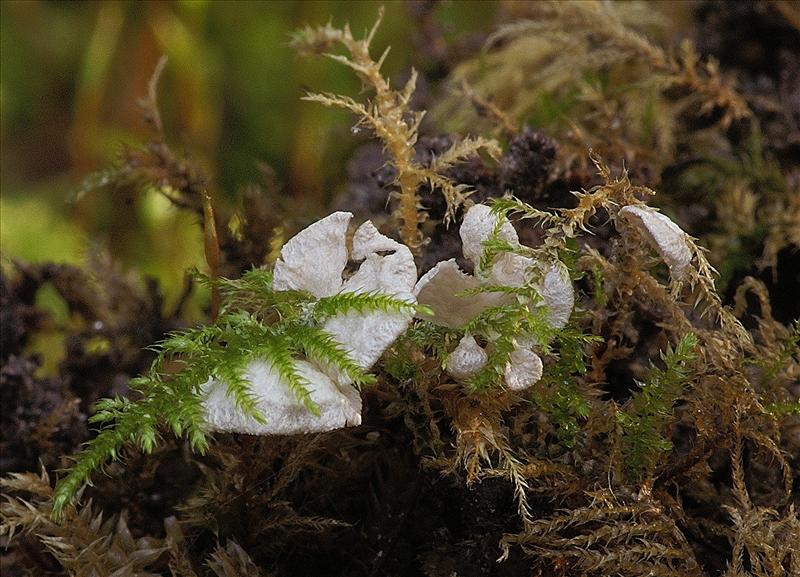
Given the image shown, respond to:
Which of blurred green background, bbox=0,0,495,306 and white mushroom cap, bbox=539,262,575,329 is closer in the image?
white mushroom cap, bbox=539,262,575,329

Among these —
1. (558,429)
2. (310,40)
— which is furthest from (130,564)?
(310,40)

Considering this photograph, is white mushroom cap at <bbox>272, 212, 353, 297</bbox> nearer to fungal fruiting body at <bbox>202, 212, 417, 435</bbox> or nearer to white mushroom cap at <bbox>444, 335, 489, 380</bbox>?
fungal fruiting body at <bbox>202, 212, 417, 435</bbox>

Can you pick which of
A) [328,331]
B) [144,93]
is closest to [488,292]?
[328,331]

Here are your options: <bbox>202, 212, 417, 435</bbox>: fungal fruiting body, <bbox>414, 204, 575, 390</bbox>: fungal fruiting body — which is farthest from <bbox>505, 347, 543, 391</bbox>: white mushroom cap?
<bbox>202, 212, 417, 435</bbox>: fungal fruiting body

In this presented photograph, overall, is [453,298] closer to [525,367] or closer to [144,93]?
[525,367]

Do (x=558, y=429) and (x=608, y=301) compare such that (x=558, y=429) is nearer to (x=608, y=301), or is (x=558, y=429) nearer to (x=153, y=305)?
(x=608, y=301)

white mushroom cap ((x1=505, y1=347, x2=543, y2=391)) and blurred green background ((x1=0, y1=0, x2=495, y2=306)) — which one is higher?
white mushroom cap ((x1=505, y1=347, x2=543, y2=391))
